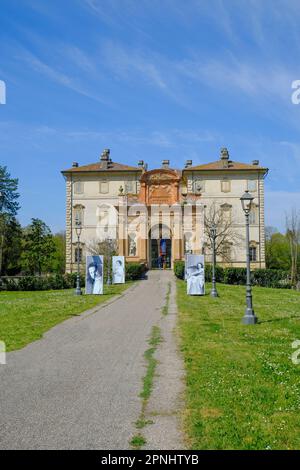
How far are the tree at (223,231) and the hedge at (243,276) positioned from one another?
17469 millimetres

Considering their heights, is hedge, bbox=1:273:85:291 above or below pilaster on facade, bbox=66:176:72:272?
below

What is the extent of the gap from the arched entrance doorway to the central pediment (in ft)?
11.8

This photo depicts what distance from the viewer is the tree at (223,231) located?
59.4 m

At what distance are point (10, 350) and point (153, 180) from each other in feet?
157

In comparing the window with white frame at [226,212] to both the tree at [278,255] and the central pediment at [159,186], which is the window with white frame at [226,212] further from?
the tree at [278,255]

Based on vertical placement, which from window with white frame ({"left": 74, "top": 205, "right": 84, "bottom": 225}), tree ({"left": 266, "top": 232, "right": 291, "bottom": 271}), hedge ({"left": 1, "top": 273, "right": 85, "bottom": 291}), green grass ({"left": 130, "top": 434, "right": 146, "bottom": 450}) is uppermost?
window with white frame ({"left": 74, "top": 205, "right": 84, "bottom": 225})

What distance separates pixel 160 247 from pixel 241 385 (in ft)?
159

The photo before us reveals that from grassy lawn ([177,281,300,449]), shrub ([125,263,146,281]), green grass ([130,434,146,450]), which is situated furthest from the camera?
shrub ([125,263,146,281])

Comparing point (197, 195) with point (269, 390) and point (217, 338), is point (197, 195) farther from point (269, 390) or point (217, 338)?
point (269, 390)

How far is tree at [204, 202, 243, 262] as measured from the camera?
59406 mm

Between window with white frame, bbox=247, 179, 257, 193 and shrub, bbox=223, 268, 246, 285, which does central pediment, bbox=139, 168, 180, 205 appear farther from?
shrub, bbox=223, 268, 246, 285

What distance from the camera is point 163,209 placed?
55250 millimetres

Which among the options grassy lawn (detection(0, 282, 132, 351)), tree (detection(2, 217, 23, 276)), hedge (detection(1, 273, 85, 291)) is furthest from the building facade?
grassy lawn (detection(0, 282, 132, 351))

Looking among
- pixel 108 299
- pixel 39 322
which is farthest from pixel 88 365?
pixel 108 299
